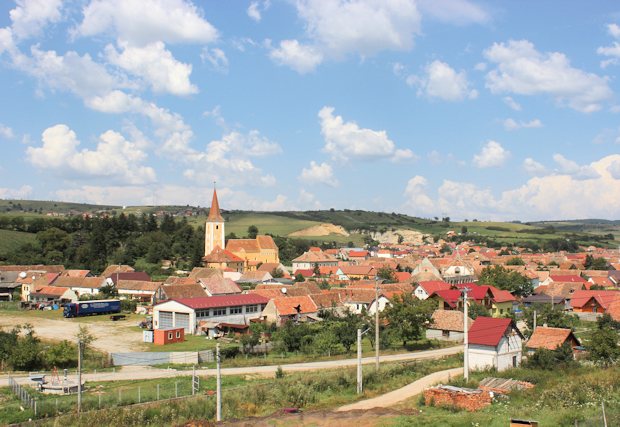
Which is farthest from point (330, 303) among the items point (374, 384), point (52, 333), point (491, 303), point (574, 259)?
point (574, 259)

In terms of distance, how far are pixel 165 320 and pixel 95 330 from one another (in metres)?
5.81

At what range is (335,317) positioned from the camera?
52.0 meters

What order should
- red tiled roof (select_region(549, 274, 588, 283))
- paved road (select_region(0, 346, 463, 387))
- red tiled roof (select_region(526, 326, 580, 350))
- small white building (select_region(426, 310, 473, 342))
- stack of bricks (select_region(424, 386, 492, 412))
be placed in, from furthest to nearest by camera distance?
red tiled roof (select_region(549, 274, 588, 283)), small white building (select_region(426, 310, 473, 342)), red tiled roof (select_region(526, 326, 580, 350)), paved road (select_region(0, 346, 463, 387)), stack of bricks (select_region(424, 386, 492, 412))

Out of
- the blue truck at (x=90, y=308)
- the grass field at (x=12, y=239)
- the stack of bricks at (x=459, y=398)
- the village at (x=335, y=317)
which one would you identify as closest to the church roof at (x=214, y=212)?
the village at (x=335, y=317)

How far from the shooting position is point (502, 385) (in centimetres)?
2500

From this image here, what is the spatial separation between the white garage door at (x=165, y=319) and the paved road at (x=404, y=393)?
90.8 feet

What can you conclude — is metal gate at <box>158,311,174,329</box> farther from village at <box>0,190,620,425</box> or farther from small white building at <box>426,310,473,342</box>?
small white building at <box>426,310,473,342</box>

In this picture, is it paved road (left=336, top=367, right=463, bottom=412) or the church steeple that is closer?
paved road (left=336, top=367, right=463, bottom=412)

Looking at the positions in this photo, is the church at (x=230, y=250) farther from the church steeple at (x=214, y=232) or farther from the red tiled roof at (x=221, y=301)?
the red tiled roof at (x=221, y=301)

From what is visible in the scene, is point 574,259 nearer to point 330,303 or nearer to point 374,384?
point 330,303

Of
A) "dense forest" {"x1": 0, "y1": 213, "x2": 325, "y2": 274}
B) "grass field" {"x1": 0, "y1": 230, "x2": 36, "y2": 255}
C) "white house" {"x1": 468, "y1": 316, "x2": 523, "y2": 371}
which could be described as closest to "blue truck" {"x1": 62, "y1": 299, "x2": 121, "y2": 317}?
"dense forest" {"x1": 0, "y1": 213, "x2": 325, "y2": 274}

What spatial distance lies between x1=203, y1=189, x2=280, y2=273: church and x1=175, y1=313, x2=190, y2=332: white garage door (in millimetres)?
48512

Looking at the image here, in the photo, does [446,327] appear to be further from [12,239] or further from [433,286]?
[12,239]

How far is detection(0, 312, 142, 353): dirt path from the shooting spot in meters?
42.7
